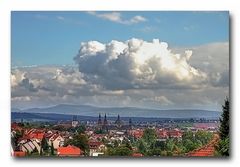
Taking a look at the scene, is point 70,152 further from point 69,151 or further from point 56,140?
point 56,140

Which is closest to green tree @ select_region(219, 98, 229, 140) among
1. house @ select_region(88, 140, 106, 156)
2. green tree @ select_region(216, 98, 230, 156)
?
green tree @ select_region(216, 98, 230, 156)

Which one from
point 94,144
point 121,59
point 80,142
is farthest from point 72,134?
point 121,59

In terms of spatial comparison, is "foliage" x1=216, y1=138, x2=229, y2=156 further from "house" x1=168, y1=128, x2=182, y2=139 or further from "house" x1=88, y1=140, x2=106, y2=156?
"house" x1=88, y1=140, x2=106, y2=156

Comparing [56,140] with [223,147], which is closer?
[223,147]

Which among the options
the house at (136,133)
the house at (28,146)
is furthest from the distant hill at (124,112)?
the house at (28,146)

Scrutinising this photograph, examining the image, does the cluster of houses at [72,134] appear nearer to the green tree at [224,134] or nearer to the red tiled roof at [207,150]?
the red tiled roof at [207,150]
